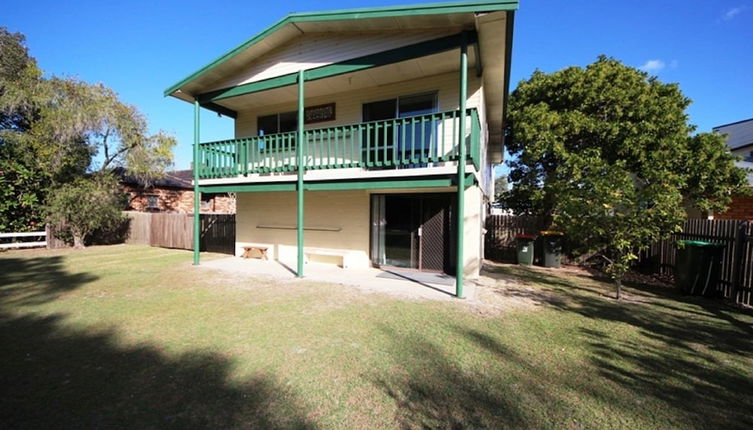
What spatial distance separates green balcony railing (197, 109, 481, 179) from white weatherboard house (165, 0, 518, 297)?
0.04 meters

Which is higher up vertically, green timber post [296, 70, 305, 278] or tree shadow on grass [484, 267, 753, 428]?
green timber post [296, 70, 305, 278]

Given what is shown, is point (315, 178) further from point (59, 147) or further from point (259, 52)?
point (59, 147)

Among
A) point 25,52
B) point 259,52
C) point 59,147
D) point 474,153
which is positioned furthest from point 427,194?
point 25,52

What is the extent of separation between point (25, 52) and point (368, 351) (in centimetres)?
2975

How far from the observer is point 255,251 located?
11195mm

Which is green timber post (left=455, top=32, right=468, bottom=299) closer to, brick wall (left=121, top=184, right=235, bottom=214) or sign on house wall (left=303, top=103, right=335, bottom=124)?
sign on house wall (left=303, top=103, right=335, bottom=124)

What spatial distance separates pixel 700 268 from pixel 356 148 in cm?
844

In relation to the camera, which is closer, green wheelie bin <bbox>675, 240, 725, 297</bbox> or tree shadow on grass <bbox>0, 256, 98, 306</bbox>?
tree shadow on grass <bbox>0, 256, 98, 306</bbox>

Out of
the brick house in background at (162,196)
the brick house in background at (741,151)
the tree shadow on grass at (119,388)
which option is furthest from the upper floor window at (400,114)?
the brick house in background at (162,196)

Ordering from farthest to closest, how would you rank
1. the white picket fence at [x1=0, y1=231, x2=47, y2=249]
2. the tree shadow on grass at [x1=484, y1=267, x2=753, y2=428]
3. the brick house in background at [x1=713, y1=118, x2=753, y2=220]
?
1. the white picket fence at [x1=0, y1=231, x2=47, y2=249]
2. the brick house in background at [x1=713, y1=118, x2=753, y2=220]
3. the tree shadow on grass at [x1=484, y1=267, x2=753, y2=428]

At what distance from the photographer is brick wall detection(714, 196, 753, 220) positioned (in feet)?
38.5

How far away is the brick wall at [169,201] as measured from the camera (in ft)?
71.8

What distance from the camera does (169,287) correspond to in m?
7.21

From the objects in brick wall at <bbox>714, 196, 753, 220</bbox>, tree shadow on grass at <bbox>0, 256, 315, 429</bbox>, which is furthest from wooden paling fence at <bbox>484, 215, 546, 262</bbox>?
tree shadow on grass at <bbox>0, 256, 315, 429</bbox>
